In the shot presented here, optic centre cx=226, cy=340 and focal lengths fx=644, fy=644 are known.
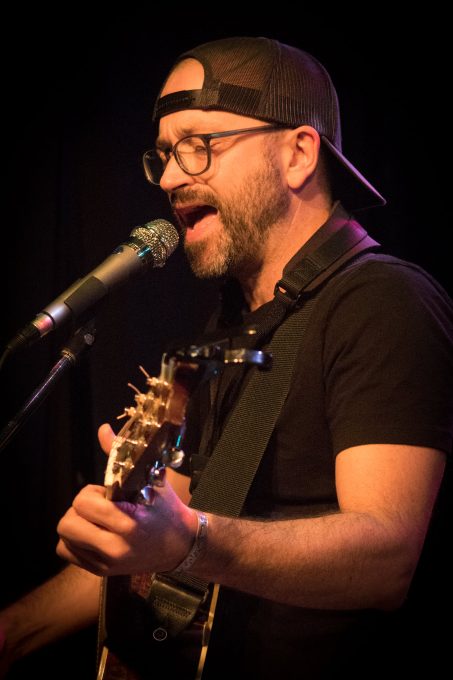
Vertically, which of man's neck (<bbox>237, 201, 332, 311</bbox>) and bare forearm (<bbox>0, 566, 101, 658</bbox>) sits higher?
man's neck (<bbox>237, 201, 332, 311</bbox>)

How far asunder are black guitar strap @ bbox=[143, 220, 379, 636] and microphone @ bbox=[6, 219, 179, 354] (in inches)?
14.7

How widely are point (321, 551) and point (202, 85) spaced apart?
1542 millimetres

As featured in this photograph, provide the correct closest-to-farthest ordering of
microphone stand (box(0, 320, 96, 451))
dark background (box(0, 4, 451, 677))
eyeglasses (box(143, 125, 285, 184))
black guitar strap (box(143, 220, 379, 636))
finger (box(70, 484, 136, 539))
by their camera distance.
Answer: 1. finger (box(70, 484, 136, 539))
2. microphone stand (box(0, 320, 96, 451))
3. black guitar strap (box(143, 220, 379, 636))
4. eyeglasses (box(143, 125, 285, 184))
5. dark background (box(0, 4, 451, 677))

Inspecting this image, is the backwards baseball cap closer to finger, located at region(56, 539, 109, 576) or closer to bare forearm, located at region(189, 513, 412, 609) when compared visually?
bare forearm, located at region(189, 513, 412, 609)

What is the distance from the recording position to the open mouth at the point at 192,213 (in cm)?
218

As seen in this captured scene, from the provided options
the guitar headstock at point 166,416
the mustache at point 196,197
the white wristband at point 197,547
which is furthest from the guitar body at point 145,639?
the mustache at point 196,197

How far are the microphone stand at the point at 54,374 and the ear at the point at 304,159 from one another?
87cm

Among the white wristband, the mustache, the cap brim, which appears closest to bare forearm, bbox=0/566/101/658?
the white wristband

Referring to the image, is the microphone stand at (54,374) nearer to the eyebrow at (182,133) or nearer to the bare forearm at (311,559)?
the bare forearm at (311,559)

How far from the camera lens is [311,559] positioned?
132 centimetres

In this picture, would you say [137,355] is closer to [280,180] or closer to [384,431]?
[280,180]

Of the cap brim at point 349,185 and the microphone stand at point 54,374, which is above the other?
the cap brim at point 349,185

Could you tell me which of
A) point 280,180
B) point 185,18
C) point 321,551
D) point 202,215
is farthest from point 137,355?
point 321,551

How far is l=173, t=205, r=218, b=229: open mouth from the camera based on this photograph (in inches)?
86.0
